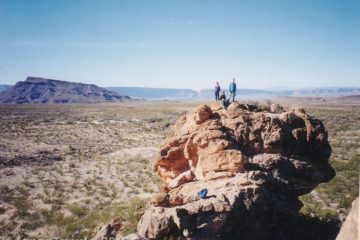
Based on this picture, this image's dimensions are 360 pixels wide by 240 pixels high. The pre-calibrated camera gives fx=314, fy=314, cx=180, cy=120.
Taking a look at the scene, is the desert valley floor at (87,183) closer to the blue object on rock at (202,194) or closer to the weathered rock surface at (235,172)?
the weathered rock surface at (235,172)

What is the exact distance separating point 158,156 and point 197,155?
6.03 ft

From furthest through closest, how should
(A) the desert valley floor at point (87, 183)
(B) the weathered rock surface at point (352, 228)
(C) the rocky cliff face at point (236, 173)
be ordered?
1. (A) the desert valley floor at point (87, 183)
2. (C) the rocky cliff face at point (236, 173)
3. (B) the weathered rock surface at point (352, 228)

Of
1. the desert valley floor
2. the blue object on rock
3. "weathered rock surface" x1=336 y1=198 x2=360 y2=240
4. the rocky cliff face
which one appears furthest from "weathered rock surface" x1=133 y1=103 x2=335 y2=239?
"weathered rock surface" x1=336 y1=198 x2=360 y2=240

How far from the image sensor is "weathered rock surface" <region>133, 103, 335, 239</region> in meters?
10.3

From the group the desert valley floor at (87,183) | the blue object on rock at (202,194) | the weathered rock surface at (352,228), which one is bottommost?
the desert valley floor at (87,183)

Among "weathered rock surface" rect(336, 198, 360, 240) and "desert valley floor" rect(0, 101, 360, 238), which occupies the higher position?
"weathered rock surface" rect(336, 198, 360, 240)

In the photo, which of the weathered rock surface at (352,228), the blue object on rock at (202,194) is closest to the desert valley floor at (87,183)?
the blue object on rock at (202,194)

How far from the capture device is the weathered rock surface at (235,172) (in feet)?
33.8

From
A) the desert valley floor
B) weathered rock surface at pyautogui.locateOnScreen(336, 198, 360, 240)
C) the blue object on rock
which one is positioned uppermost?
weathered rock surface at pyautogui.locateOnScreen(336, 198, 360, 240)

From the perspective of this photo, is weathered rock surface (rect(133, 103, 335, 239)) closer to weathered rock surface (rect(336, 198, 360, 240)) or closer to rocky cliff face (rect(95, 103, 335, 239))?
rocky cliff face (rect(95, 103, 335, 239))

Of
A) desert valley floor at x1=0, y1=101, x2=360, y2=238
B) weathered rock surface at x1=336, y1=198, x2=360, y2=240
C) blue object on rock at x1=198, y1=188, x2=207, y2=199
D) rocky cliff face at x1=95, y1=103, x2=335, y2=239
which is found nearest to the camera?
weathered rock surface at x1=336, y1=198, x2=360, y2=240

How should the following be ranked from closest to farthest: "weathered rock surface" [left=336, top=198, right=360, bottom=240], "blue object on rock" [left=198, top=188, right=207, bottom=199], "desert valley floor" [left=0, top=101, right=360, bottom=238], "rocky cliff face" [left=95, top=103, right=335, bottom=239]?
"weathered rock surface" [left=336, top=198, right=360, bottom=240], "rocky cliff face" [left=95, top=103, right=335, bottom=239], "blue object on rock" [left=198, top=188, right=207, bottom=199], "desert valley floor" [left=0, top=101, right=360, bottom=238]

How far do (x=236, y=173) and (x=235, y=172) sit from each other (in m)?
0.07

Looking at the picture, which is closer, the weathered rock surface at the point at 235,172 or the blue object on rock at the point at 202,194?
the weathered rock surface at the point at 235,172
